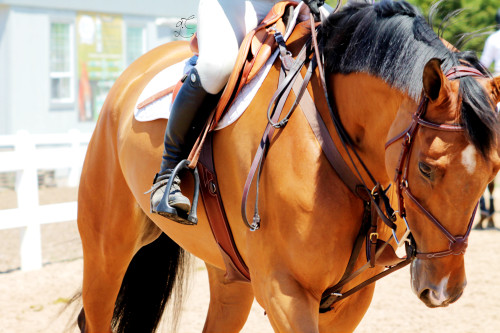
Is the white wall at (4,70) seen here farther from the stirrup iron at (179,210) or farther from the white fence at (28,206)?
the stirrup iron at (179,210)

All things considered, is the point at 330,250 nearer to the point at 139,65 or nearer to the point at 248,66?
the point at 248,66

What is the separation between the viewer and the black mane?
2.28 meters

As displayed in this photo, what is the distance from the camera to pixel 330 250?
278 centimetres

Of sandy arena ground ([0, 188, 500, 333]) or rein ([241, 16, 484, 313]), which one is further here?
sandy arena ground ([0, 188, 500, 333])

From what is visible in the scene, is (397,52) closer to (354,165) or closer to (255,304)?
(354,165)

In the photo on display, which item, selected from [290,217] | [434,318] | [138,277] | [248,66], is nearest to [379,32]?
[248,66]

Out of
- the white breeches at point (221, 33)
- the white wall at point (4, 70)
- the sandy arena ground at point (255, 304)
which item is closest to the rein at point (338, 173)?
the white breeches at point (221, 33)

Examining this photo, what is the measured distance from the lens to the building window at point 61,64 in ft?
53.2

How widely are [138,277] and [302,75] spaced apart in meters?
2.13

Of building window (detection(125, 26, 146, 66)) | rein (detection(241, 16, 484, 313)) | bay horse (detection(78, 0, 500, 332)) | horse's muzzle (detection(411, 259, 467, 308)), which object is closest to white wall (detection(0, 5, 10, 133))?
building window (detection(125, 26, 146, 66))

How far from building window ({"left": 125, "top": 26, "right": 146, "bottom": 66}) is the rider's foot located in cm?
1515

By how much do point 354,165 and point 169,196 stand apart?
33.9 inches

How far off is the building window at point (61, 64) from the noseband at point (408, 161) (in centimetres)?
1483

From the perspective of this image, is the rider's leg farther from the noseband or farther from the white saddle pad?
the noseband
